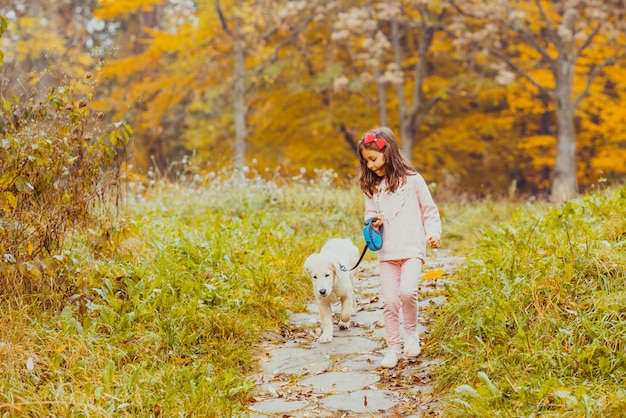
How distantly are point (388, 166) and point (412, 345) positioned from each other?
1291mm

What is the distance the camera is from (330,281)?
5.15 meters

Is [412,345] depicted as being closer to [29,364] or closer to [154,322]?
[154,322]

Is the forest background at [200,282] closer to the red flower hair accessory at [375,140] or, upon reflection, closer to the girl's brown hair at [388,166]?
the girl's brown hair at [388,166]

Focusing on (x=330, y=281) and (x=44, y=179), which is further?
(x=330, y=281)

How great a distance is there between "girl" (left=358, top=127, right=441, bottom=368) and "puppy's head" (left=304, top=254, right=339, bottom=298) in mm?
417

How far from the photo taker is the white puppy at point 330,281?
512cm

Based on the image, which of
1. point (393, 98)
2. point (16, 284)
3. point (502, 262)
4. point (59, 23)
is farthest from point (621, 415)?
point (59, 23)

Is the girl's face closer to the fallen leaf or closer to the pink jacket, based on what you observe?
the pink jacket

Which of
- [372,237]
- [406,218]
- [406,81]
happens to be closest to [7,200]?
[372,237]

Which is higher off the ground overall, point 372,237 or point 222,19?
point 222,19

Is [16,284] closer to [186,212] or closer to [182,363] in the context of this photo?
[182,363]

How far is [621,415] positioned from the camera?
325 centimetres

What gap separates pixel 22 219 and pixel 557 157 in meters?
15.4

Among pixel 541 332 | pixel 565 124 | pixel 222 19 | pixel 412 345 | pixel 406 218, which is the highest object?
pixel 222 19
